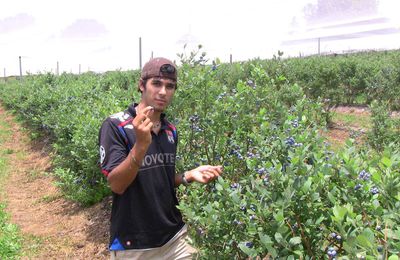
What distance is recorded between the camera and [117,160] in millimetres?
2057

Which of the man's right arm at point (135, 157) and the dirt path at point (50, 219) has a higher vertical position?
the man's right arm at point (135, 157)

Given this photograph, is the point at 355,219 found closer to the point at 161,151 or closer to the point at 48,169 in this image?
the point at 161,151

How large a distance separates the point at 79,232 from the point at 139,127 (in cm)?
410

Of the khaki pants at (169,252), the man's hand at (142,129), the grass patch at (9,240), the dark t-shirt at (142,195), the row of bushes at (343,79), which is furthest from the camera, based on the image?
the row of bushes at (343,79)

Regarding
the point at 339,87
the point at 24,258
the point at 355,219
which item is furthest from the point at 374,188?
the point at 339,87

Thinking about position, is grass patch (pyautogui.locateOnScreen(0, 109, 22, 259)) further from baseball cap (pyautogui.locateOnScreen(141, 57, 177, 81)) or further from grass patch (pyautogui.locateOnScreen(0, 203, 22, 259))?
baseball cap (pyautogui.locateOnScreen(141, 57, 177, 81))

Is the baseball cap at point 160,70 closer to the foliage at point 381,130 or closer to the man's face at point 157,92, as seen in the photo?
the man's face at point 157,92

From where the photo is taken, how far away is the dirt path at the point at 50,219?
5098 millimetres

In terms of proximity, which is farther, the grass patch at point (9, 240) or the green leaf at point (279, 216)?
the grass patch at point (9, 240)

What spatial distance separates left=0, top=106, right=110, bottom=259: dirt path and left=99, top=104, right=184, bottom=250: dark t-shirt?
2652 millimetres

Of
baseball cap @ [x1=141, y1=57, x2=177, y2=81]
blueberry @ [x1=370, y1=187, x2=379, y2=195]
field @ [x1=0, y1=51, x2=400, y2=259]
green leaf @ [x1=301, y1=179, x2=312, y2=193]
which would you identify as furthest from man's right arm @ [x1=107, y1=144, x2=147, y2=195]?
blueberry @ [x1=370, y1=187, x2=379, y2=195]

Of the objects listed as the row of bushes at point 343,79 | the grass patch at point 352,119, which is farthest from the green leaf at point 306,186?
the row of bushes at point 343,79

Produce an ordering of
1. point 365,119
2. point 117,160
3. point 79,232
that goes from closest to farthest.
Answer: point 117,160 < point 79,232 < point 365,119

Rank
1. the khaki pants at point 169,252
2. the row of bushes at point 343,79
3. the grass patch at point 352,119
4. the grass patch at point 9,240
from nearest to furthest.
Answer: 1. the khaki pants at point 169,252
2. the grass patch at point 9,240
3. the grass patch at point 352,119
4. the row of bushes at point 343,79
